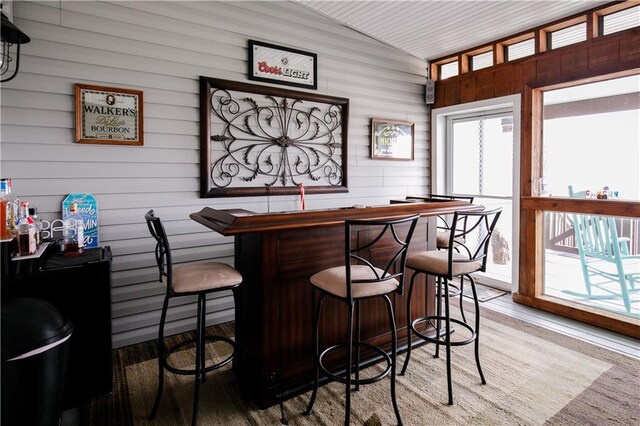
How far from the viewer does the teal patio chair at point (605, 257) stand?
3.65 m

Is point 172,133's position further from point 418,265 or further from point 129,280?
point 418,265

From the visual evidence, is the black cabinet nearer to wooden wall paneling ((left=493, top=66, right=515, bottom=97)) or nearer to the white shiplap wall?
the white shiplap wall

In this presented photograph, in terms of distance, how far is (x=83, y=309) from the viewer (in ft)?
7.66

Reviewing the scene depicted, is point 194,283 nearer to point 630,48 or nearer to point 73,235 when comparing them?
point 73,235

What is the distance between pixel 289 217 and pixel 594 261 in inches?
142

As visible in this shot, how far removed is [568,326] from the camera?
11.7 feet

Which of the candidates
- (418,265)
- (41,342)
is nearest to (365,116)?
(418,265)

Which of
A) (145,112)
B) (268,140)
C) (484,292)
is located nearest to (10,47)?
(145,112)

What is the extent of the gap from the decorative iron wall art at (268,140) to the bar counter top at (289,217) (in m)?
1.23

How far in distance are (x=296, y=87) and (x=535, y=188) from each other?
2807 mm

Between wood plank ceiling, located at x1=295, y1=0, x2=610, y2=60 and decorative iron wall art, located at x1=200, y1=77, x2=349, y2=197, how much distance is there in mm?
918

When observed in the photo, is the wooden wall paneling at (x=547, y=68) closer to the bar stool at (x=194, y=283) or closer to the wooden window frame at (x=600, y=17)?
the wooden window frame at (x=600, y=17)

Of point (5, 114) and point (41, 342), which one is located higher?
point (5, 114)

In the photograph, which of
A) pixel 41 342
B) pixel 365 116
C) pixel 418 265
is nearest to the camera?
pixel 41 342
